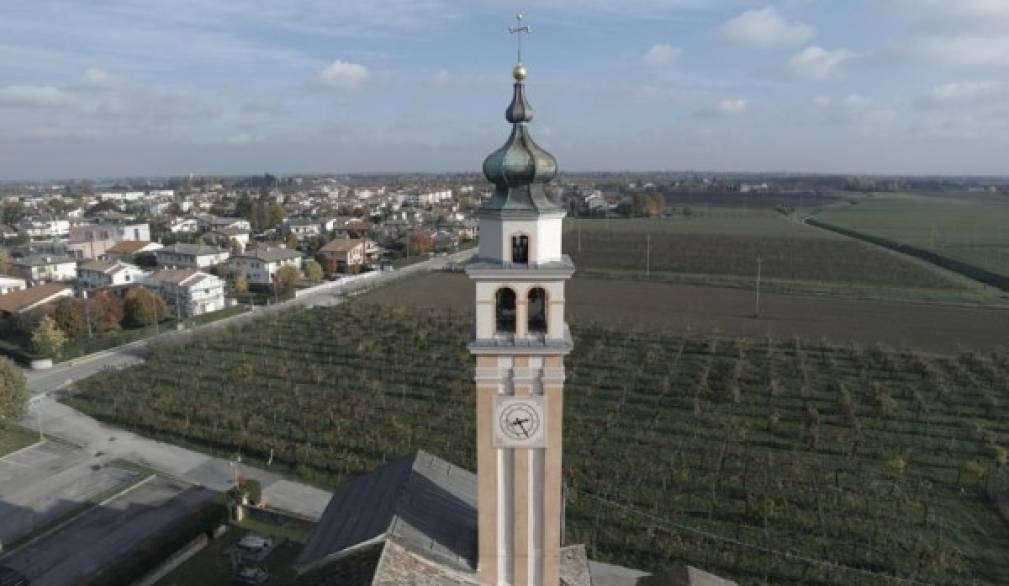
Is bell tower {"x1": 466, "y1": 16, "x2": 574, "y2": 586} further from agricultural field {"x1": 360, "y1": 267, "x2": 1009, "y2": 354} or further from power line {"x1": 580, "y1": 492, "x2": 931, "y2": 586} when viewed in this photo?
agricultural field {"x1": 360, "y1": 267, "x2": 1009, "y2": 354}

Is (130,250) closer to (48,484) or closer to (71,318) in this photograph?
(71,318)

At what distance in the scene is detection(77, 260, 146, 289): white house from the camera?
55.3m

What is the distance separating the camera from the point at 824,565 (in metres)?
18.0

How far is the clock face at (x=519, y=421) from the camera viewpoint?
11375 millimetres

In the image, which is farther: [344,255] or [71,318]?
[344,255]

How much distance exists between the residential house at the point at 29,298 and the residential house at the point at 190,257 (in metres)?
16.4

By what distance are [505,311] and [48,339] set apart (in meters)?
36.2

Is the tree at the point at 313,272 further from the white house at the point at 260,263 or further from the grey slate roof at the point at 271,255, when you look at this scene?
the grey slate roof at the point at 271,255

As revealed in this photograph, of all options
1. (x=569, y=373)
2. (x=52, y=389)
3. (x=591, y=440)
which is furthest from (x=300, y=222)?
(x=591, y=440)

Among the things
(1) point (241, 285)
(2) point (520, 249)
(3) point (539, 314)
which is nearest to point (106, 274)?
(1) point (241, 285)

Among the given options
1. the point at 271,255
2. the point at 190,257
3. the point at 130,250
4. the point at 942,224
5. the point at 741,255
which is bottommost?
the point at 741,255

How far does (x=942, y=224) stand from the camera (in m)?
113

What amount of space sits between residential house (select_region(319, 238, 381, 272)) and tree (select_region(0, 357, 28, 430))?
43996mm

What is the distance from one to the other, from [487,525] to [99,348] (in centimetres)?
3595
